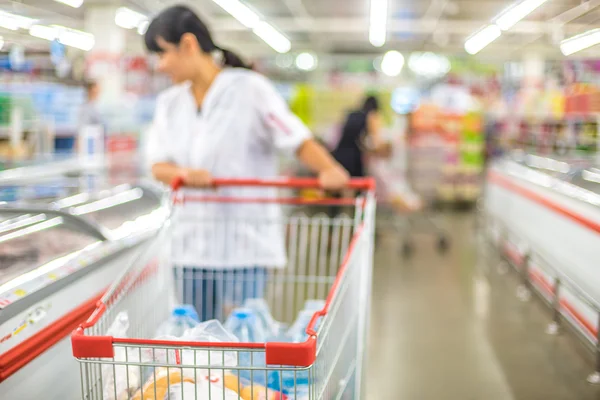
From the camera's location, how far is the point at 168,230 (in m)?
2.53

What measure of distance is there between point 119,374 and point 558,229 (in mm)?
3797

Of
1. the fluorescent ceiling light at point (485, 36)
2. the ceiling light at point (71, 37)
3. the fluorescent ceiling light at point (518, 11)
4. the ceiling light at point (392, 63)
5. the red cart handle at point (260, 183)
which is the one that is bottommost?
the red cart handle at point (260, 183)

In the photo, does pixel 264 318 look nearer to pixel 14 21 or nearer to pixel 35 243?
pixel 35 243

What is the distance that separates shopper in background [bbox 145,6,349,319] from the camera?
2725 mm

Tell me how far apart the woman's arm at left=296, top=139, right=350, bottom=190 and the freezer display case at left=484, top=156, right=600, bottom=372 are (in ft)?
6.13

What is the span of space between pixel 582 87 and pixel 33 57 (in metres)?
5.13

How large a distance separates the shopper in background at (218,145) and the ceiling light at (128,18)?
9.58 m

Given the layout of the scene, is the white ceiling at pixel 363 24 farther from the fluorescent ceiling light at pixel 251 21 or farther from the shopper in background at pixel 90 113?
the shopper in background at pixel 90 113

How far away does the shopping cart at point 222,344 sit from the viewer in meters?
1.53

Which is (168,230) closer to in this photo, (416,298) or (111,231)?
(111,231)

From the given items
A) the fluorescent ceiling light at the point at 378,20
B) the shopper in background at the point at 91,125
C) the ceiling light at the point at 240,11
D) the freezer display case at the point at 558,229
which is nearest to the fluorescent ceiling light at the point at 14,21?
the freezer display case at the point at 558,229

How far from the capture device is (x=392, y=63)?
24328 millimetres

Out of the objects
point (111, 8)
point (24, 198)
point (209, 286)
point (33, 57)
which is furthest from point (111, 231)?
point (111, 8)

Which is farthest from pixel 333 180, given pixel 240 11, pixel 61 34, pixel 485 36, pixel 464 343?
pixel 485 36
